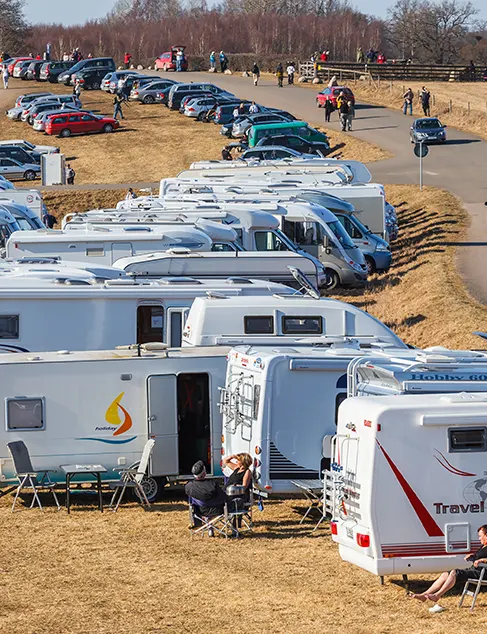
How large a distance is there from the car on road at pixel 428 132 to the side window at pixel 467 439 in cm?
4304

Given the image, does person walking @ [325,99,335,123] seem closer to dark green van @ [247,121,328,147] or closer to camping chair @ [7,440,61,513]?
dark green van @ [247,121,328,147]

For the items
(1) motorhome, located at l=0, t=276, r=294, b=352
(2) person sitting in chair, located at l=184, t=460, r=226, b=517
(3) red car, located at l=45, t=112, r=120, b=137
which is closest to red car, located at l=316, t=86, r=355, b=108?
(3) red car, located at l=45, t=112, r=120, b=137

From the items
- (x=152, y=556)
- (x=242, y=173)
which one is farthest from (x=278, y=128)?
(x=152, y=556)

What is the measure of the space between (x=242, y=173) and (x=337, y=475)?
28066 mm

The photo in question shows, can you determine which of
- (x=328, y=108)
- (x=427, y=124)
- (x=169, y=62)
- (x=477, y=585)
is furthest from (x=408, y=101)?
(x=477, y=585)

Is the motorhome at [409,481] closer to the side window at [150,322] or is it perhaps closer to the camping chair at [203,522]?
the camping chair at [203,522]

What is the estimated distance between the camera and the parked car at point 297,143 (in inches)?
1972

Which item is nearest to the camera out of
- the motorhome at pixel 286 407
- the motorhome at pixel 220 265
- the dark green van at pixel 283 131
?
the motorhome at pixel 286 407

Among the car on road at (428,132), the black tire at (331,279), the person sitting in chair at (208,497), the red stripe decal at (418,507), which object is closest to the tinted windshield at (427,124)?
the car on road at (428,132)

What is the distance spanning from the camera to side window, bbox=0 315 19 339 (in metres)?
19.5

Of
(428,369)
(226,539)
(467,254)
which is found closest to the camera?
(428,369)

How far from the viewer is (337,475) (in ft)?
40.0

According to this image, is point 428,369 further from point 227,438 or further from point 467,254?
point 467,254

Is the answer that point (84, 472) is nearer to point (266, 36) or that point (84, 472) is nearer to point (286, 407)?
point (286, 407)
